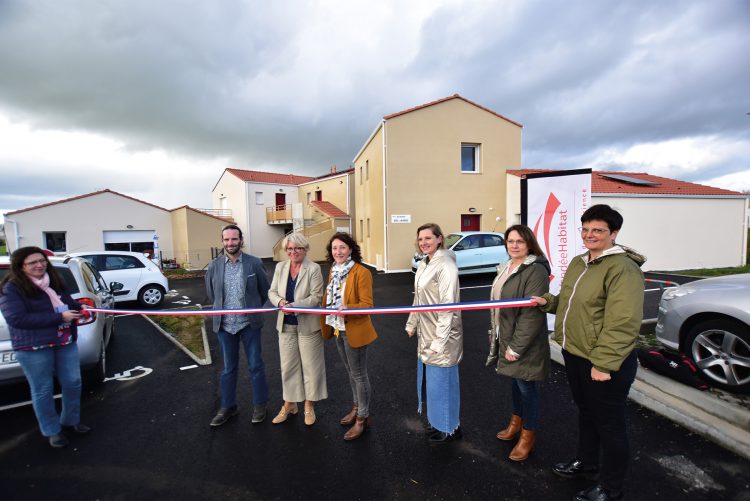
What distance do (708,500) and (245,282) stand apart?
3900 millimetres

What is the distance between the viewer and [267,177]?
109 feet

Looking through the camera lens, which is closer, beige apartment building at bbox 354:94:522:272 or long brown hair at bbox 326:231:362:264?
long brown hair at bbox 326:231:362:264

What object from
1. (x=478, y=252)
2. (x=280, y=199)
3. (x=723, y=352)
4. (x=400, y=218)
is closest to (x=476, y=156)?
(x=400, y=218)

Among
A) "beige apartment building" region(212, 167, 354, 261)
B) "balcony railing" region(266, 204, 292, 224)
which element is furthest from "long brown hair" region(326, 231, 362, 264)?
"balcony railing" region(266, 204, 292, 224)

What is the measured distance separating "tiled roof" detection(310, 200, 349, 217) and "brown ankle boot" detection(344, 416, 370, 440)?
75.3ft

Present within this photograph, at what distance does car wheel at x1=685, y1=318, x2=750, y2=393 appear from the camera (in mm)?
3328

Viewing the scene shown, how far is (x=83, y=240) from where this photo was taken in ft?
72.4

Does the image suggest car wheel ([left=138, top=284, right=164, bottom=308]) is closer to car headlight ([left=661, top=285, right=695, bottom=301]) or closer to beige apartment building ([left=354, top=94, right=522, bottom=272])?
beige apartment building ([left=354, top=94, right=522, bottom=272])

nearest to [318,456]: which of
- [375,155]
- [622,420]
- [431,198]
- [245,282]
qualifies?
[245,282]

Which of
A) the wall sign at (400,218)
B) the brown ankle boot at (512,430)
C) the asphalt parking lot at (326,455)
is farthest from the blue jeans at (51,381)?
the wall sign at (400,218)

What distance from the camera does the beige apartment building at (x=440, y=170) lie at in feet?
49.5

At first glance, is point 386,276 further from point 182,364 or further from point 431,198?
point 182,364

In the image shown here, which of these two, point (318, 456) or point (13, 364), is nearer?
point (318, 456)

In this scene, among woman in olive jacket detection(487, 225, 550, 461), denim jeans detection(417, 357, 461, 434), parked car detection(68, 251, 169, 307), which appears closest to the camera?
woman in olive jacket detection(487, 225, 550, 461)
